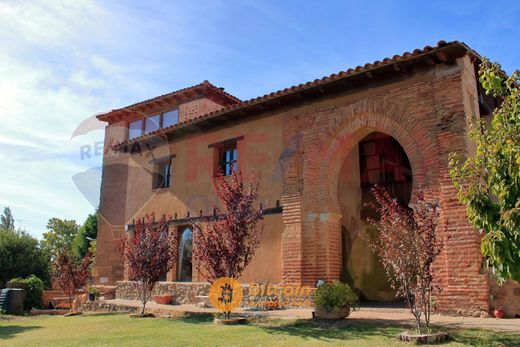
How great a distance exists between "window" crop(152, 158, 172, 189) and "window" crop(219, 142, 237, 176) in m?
2.71

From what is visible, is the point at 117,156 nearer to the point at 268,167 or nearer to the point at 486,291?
the point at 268,167

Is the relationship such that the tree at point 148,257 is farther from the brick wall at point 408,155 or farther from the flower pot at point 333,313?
the flower pot at point 333,313

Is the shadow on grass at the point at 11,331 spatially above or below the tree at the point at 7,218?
below

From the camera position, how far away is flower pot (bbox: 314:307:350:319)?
10258 mm

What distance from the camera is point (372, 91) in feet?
41.3

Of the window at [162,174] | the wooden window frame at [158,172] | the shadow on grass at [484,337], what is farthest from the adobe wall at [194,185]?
the shadow on grass at [484,337]

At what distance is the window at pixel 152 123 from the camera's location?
23016 millimetres

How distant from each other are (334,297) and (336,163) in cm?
432

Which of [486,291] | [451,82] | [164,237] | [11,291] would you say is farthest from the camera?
[11,291]

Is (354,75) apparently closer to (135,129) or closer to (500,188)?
(500,188)

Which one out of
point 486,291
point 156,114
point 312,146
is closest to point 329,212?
point 312,146

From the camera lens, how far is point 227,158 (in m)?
16.4

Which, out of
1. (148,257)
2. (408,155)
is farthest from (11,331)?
(408,155)

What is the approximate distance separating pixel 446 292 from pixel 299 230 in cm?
432
